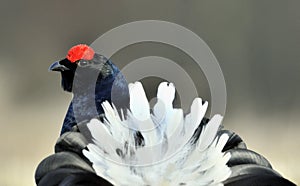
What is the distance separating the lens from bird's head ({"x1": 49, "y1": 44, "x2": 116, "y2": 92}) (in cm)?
85

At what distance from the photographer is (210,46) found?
109 centimetres

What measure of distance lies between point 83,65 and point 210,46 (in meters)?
0.31

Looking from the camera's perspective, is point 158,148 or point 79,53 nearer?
point 158,148

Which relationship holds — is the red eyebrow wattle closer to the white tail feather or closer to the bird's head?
the bird's head

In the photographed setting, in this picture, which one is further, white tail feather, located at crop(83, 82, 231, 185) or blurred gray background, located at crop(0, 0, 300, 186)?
blurred gray background, located at crop(0, 0, 300, 186)

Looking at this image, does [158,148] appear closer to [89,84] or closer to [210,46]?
[89,84]

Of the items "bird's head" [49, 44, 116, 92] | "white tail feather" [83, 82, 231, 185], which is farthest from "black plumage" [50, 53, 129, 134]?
"white tail feather" [83, 82, 231, 185]

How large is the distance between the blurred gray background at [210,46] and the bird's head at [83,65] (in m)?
0.19

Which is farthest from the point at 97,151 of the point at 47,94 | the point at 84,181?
the point at 47,94

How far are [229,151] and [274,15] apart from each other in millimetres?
600

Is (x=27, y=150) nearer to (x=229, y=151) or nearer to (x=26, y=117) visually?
(x=26, y=117)

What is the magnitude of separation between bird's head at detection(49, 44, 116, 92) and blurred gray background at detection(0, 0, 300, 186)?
194 mm

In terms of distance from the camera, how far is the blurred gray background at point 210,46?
1086 millimetres

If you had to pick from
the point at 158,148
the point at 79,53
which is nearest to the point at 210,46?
the point at 79,53
